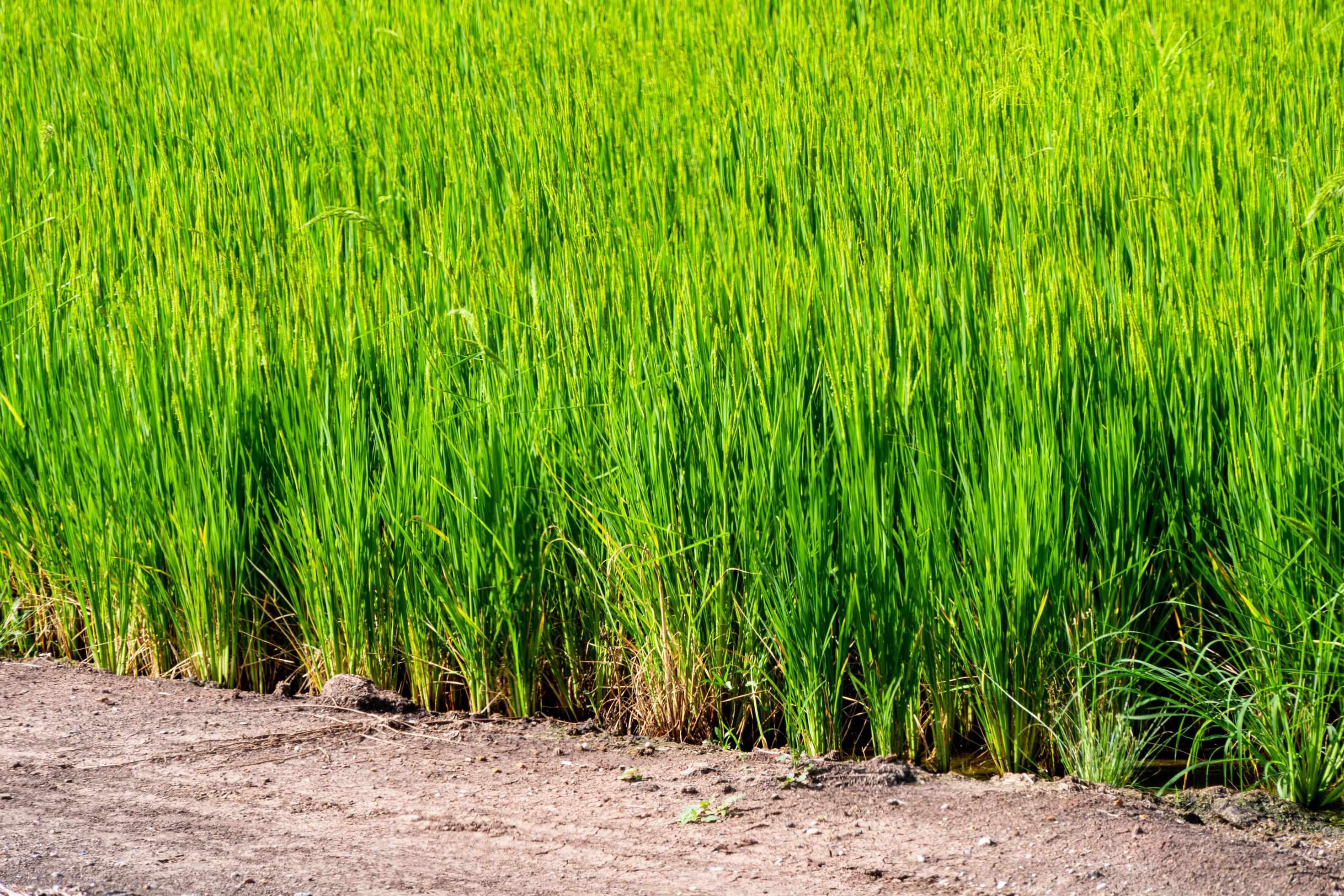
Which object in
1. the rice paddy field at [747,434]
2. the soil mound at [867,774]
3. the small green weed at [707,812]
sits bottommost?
the soil mound at [867,774]

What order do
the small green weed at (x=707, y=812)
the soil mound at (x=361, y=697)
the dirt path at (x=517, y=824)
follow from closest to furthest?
the dirt path at (x=517, y=824) → the small green weed at (x=707, y=812) → the soil mound at (x=361, y=697)

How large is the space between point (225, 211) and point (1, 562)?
1084 mm

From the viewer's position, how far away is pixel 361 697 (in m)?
2.38

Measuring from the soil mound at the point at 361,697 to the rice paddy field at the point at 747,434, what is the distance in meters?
0.06

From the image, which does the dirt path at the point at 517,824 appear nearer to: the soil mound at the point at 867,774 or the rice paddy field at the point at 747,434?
the soil mound at the point at 867,774

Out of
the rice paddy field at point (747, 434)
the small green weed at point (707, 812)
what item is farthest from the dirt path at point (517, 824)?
the rice paddy field at point (747, 434)

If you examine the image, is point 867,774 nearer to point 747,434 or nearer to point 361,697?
point 747,434

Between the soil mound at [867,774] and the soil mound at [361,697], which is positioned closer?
the soil mound at [867,774]

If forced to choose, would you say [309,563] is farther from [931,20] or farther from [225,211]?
[931,20]

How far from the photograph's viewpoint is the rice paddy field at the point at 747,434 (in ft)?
6.77

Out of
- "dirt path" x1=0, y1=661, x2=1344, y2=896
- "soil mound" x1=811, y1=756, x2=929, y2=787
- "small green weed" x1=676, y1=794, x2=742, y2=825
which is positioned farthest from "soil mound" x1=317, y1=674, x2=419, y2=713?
"soil mound" x1=811, y1=756, x2=929, y2=787

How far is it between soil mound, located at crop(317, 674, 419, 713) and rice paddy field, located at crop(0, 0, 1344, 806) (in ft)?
0.20

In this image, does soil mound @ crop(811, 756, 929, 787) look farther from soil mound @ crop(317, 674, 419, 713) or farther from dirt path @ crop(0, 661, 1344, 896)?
soil mound @ crop(317, 674, 419, 713)

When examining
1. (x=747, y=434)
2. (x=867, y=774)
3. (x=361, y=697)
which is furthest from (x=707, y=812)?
(x=361, y=697)
